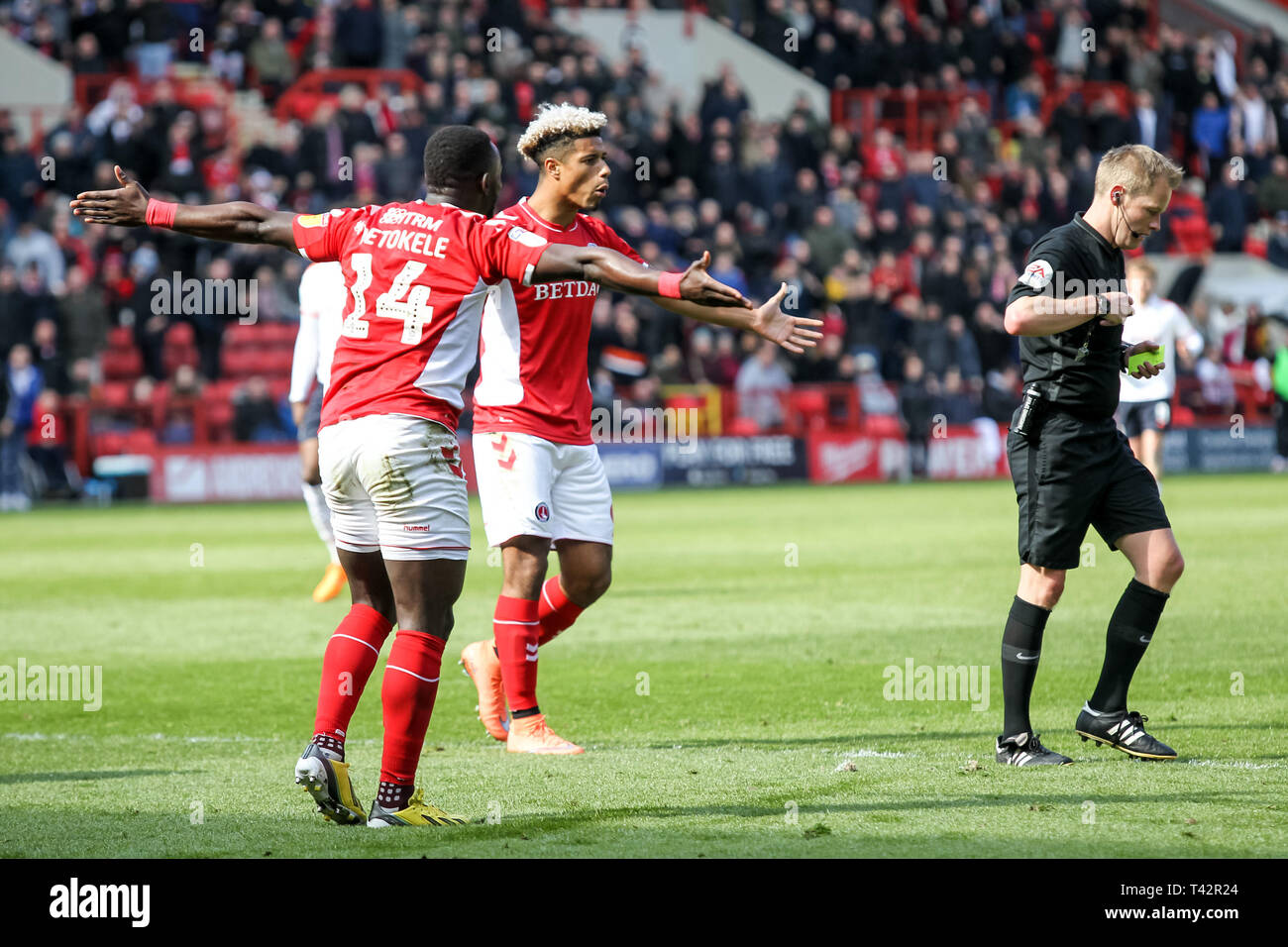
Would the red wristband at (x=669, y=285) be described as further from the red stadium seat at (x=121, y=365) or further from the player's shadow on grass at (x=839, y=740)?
the red stadium seat at (x=121, y=365)

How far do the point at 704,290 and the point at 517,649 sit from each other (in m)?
2.61

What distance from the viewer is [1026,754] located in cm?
659

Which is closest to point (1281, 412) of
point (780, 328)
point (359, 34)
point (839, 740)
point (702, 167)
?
point (702, 167)

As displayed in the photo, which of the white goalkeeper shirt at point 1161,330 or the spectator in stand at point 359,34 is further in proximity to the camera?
the spectator in stand at point 359,34

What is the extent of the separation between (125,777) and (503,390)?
2214 mm

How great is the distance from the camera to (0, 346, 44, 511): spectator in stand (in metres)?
23.5

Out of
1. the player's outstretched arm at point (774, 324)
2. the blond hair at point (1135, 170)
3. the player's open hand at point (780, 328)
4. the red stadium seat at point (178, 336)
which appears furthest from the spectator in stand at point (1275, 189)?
the player's open hand at point (780, 328)

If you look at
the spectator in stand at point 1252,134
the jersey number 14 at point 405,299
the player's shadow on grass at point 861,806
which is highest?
the spectator in stand at point 1252,134

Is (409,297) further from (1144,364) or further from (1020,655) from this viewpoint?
(1144,364)

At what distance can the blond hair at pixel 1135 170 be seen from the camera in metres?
6.62

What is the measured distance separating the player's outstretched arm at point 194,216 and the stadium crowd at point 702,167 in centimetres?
1826

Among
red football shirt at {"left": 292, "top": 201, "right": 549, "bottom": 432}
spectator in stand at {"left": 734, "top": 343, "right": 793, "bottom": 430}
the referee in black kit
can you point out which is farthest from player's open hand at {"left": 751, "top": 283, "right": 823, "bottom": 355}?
spectator in stand at {"left": 734, "top": 343, "right": 793, "bottom": 430}

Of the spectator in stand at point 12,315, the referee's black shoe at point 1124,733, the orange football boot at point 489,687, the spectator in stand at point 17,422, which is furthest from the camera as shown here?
the spectator in stand at point 12,315

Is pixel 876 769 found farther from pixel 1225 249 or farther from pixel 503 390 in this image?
pixel 1225 249
